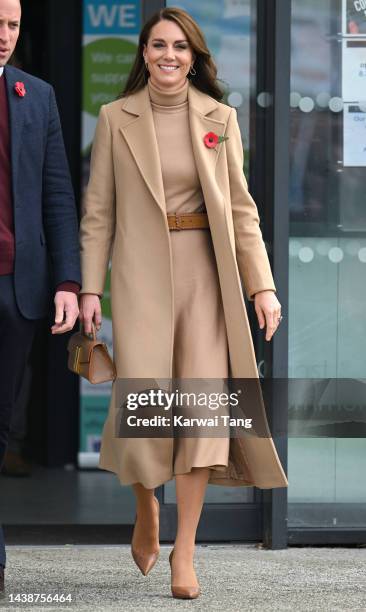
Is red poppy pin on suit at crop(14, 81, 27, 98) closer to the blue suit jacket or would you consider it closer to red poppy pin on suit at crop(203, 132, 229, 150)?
the blue suit jacket

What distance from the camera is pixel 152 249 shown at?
4.76 m

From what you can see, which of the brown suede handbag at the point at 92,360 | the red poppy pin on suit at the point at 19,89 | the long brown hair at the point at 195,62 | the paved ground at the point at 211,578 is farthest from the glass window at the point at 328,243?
the red poppy pin on suit at the point at 19,89

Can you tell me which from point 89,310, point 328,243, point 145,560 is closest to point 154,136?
point 89,310

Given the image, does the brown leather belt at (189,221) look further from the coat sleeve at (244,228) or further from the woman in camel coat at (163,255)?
the coat sleeve at (244,228)

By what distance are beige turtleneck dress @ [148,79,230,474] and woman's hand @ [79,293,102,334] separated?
271mm

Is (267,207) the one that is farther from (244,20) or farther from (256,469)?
(256,469)

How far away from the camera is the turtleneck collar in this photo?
4859mm

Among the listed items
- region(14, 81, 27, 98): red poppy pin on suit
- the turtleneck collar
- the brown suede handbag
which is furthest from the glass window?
region(14, 81, 27, 98): red poppy pin on suit

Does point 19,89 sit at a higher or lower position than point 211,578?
higher

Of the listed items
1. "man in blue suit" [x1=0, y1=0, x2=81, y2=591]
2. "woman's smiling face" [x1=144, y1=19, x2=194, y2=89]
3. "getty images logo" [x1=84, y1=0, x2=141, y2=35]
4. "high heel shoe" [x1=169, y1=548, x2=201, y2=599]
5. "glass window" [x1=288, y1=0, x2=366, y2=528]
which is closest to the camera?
"man in blue suit" [x1=0, y1=0, x2=81, y2=591]

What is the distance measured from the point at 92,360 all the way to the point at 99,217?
19.2 inches

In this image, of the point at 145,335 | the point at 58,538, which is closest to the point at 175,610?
the point at 145,335

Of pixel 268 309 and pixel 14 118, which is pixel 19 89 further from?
pixel 268 309

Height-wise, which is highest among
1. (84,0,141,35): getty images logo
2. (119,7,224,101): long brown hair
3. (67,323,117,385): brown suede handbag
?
(84,0,141,35): getty images logo
